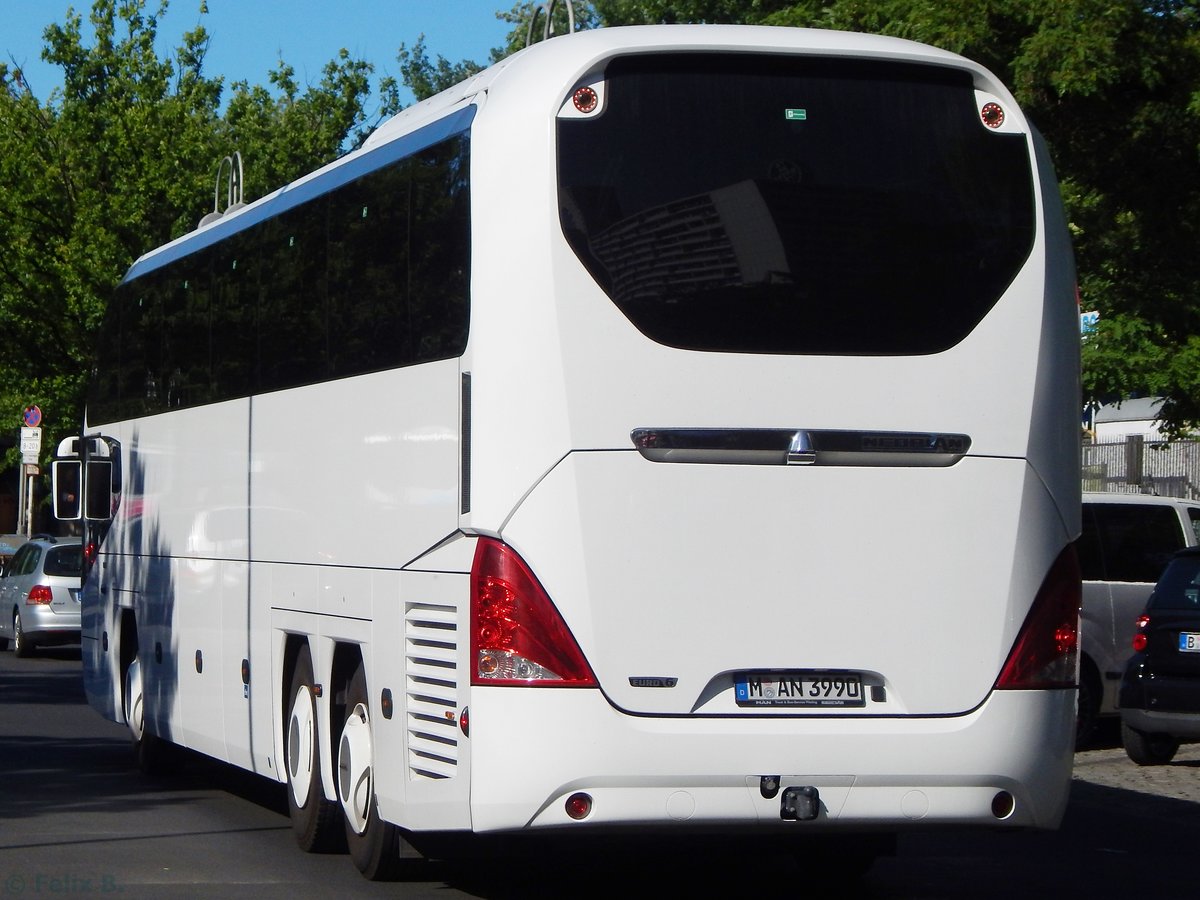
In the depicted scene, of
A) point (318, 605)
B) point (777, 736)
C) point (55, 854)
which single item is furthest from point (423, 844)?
point (777, 736)

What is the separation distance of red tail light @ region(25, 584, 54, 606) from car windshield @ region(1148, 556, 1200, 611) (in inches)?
692

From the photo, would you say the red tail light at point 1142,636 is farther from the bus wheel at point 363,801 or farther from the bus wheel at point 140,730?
the bus wheel at point 363,801

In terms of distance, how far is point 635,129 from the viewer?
8.29m

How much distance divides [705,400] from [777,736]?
1309 mm

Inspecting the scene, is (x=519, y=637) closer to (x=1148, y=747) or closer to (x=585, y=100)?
(x=585, y=100)

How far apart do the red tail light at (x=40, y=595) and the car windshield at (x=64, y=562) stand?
228 millimetres

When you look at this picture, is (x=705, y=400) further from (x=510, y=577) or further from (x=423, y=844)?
(x=423, y=844)

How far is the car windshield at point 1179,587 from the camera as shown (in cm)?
1609

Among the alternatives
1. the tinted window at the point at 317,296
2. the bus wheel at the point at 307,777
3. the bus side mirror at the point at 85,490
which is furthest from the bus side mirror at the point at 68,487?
the bus wheel at the point at 307,777

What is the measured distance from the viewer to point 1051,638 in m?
8.48

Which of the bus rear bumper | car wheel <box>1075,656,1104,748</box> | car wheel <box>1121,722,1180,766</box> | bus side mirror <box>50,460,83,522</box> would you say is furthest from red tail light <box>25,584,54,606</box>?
the bus rear bumper

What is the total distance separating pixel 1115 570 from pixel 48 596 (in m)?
16.3

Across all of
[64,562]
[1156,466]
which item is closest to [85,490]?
[64,562]

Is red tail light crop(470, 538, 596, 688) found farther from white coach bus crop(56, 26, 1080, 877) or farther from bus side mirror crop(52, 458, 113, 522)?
bus side mirror crop(52, 458, 113, 522)
